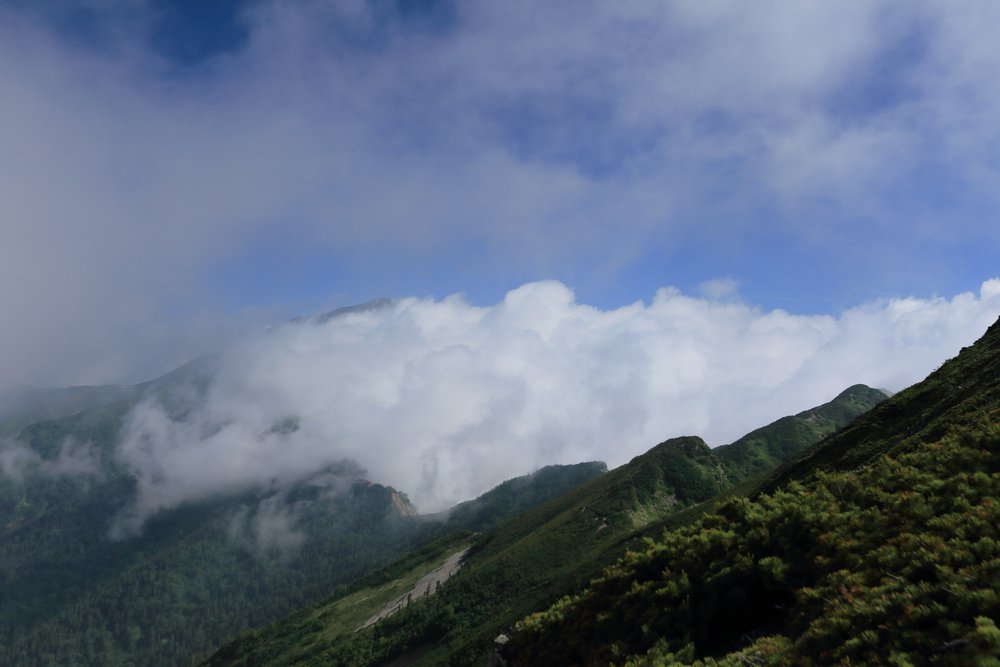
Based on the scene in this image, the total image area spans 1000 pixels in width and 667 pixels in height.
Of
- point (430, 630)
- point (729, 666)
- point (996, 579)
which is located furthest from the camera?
point (430, 630)

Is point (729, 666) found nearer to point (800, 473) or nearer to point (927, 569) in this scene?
point (927, 569)

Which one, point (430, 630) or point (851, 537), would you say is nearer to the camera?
point (851, 537)

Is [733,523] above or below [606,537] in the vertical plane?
above

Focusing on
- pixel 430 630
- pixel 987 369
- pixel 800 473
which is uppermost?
pixel 987 369

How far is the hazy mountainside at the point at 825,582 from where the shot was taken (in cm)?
1656

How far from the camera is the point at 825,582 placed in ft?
70.7

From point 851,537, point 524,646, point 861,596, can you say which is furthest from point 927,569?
point 524,646

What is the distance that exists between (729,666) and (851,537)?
9081mm

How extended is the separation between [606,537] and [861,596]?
16614 centimetres

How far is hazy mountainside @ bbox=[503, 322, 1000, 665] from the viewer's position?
16562mm

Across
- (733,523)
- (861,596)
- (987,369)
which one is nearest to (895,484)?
(733,523)

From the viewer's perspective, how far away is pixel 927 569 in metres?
18.9

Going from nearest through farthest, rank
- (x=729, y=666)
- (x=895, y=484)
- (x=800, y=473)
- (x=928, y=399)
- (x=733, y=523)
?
(x=729, y=666)
(x=895, y=484)
(x=733, y=523)
(x=928, y=399)
(x=800, y=473)

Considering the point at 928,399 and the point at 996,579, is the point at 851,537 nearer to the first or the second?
the point at 996,579
